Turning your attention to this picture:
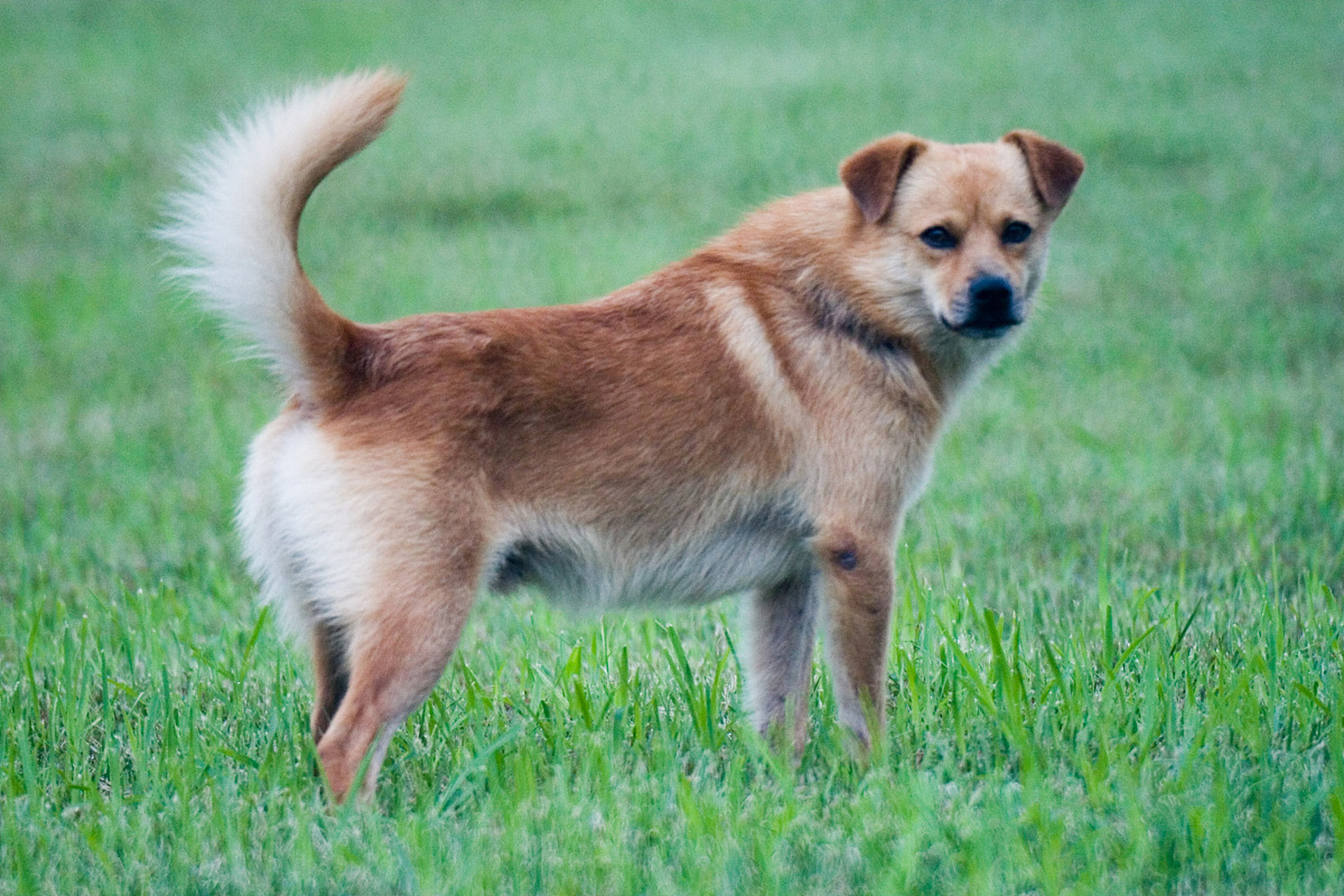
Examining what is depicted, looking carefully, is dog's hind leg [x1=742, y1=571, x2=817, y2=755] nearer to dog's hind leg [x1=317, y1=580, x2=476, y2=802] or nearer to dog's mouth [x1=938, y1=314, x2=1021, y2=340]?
dog's mouth [x1=938, y1=314, x2=1021, y2=340]

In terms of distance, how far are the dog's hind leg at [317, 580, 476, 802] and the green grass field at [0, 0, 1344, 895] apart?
0.43 ft

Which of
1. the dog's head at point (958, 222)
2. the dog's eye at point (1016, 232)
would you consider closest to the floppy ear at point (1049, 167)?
the dog's head at point (958, 222)

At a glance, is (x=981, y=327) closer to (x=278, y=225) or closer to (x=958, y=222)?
(x=958, y=222)

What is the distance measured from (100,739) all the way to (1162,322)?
7.56 metres

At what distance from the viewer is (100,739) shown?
4070 millimetres

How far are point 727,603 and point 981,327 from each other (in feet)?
5.77

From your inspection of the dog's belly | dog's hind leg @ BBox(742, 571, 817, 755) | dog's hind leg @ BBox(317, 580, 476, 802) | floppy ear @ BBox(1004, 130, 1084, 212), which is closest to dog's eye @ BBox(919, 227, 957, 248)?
floppy ear @ BBox(1004, 130, 1084, 212)

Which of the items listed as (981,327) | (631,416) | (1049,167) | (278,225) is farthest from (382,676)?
(1049,167)

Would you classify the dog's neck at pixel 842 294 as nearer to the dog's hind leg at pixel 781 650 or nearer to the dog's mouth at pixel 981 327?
the dog's mouth at pixel 981 327

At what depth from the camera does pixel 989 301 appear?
4.02 m

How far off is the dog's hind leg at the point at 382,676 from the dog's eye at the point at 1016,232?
190cm

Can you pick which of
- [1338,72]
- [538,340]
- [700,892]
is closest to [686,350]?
Answer: [538,340]

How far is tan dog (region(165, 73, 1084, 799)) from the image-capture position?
349 cm

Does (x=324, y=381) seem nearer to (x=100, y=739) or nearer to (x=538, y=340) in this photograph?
(x=538, y=340)
